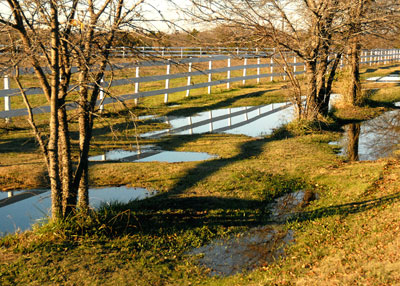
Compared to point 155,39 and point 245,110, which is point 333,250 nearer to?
point 155,39

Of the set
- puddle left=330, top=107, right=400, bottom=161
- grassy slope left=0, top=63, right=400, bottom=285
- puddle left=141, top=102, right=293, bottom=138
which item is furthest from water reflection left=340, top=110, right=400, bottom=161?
puddle left=141, top=102, right=293, bottom=138

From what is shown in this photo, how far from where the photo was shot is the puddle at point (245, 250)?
4.89 meters

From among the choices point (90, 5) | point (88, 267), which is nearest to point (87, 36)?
point (90, 5)

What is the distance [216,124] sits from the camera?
13.5 m

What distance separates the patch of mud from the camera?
4887 mm

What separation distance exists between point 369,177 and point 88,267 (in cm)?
451

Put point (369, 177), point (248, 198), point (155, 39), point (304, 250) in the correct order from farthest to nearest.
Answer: point (369, 177), point (248, 198), point (304, 250), point (155, 39)

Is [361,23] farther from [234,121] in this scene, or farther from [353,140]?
[234,121]

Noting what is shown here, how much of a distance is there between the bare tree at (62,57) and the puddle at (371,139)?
5544 millimetres

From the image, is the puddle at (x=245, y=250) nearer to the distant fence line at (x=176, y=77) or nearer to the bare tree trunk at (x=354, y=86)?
the distant fence line at (x=176, y=77)

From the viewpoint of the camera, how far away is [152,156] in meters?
9.55

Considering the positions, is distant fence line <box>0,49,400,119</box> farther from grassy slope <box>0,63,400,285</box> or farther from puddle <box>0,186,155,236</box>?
grassy slope <box>0,63,400,285</box>

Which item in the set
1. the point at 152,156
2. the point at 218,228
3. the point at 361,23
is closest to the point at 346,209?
the point at 218,228

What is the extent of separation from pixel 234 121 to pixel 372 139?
405cm
